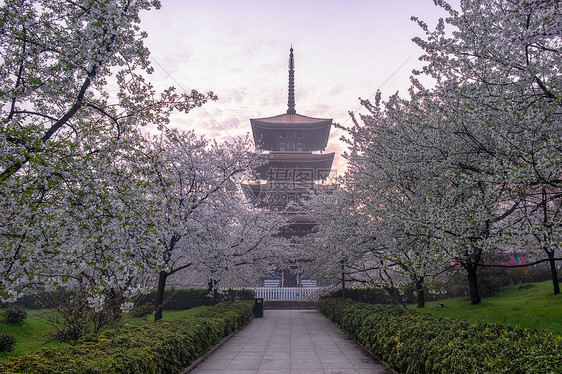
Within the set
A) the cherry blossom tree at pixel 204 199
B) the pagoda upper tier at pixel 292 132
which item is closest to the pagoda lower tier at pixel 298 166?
the pagoda upper tier at pixel 292 132

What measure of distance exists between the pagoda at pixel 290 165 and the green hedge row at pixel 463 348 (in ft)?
85.8

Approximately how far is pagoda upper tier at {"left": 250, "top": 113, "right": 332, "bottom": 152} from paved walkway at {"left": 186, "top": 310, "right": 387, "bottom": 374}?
28797mm

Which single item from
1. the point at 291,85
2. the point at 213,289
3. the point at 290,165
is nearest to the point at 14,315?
the point at 213,289

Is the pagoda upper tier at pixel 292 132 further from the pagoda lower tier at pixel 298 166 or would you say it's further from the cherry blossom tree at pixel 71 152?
the cherry blossom tree at pixel 71 152

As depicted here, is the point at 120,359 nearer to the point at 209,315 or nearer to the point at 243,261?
the point at 209,315

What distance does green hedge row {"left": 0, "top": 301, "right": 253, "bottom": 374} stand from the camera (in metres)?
4.79

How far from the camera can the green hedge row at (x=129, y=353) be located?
479 centimetres

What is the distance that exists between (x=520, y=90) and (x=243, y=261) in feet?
44.8

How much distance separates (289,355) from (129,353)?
5.59 metres

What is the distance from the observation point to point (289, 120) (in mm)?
43094

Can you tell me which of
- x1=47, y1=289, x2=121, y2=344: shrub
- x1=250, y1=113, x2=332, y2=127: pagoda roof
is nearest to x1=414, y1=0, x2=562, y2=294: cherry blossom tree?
x1=47, y1=289, x2=121, y2=344: shrub

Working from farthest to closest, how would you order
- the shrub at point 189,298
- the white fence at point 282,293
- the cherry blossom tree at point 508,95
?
the white fence at point 282,293, the shrub at point 189,298, the cherry blossom tree at point 508,95

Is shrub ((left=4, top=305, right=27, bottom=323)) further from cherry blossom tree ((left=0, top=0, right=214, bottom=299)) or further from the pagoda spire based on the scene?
the pagoda spire

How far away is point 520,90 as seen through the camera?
8.00 m
